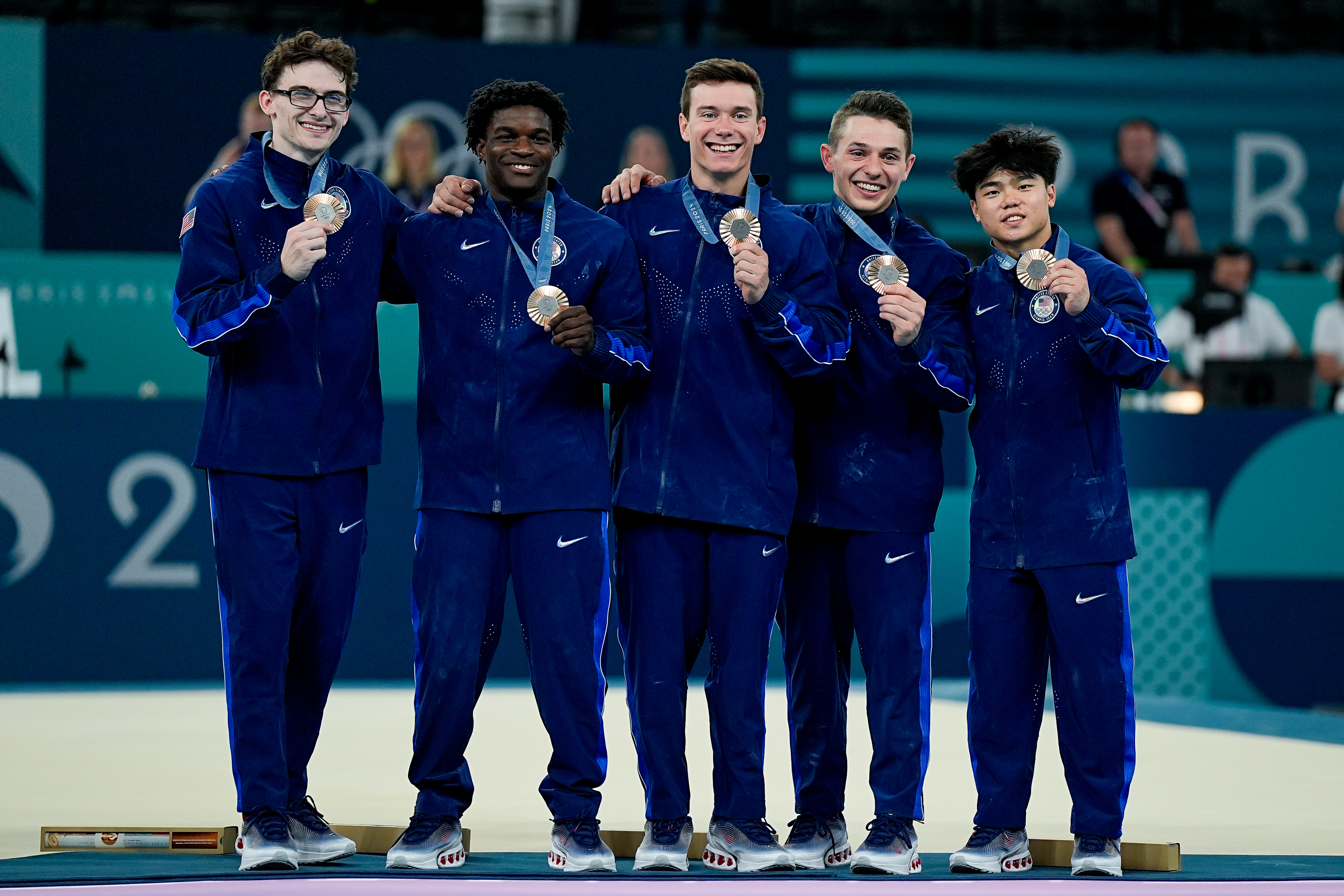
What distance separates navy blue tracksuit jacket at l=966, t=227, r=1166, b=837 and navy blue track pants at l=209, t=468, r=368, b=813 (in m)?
1.87

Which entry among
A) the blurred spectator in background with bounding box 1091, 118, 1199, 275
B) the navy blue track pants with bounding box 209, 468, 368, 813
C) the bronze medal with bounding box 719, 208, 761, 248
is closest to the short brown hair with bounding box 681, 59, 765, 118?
the bronze medal with bounding box 719, 208, 761, 248

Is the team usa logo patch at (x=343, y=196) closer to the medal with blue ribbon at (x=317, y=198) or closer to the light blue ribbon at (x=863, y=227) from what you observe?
the medal with blue ribbon at (x=317, y=198)

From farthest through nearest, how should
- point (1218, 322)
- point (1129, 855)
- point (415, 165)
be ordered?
1. point (415, 165)
2. point (1218, 322)
3. point (1129, 855)

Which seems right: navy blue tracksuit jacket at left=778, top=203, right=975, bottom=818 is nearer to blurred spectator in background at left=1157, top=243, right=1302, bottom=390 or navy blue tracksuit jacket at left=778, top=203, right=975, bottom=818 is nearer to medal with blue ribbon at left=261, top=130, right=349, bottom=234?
medal with blue ribbon at left=261, top=130, right=349, bottom=234

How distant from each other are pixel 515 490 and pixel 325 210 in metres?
0.95

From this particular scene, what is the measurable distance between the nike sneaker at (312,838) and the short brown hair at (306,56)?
211 centimetres

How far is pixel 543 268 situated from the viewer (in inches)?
198

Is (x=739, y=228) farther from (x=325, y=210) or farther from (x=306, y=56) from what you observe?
(x=306, y=56)

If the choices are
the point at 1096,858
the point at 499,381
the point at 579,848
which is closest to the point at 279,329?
the point at 499,381

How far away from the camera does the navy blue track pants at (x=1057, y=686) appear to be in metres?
5.00

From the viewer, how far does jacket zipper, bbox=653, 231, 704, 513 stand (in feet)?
16.3

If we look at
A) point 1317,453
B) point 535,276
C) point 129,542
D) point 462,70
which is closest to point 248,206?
point 535,276

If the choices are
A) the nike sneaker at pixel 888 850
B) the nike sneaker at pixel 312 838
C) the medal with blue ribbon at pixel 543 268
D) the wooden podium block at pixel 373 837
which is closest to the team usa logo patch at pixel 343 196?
the medal with blue ribbon at pixel 543 268

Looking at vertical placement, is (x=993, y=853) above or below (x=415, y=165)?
below
